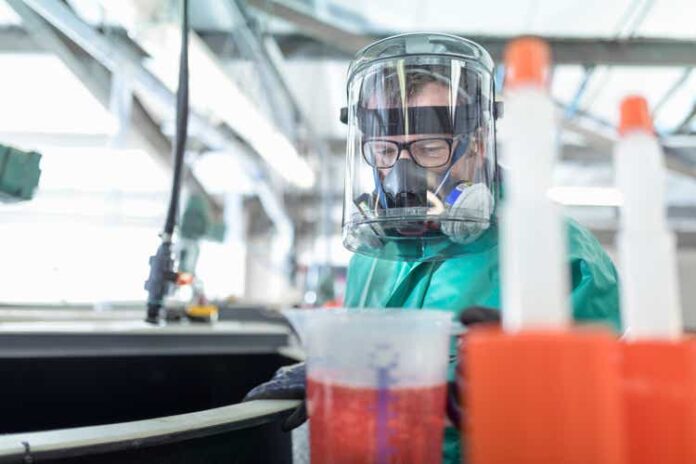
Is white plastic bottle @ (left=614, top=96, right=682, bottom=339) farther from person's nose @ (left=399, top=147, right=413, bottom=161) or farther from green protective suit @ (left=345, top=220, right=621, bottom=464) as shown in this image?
person's nose @ (left=399, top=147, right=413, bottom=161)

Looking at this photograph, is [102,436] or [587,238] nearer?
[102,436]

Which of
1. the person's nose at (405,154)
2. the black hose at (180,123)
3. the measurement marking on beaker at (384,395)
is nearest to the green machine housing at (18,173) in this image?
the black hose at (180,123)

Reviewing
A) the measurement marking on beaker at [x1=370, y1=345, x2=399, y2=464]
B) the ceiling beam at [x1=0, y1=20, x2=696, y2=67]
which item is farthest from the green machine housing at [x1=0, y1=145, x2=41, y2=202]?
the ceiling beam at [x1=0, y1=20, x2=696, y2=67]

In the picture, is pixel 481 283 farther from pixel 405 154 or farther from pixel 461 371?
pixel 461 371

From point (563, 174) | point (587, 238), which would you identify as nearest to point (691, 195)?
point (563, 174)

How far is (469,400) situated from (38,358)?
1310 mm

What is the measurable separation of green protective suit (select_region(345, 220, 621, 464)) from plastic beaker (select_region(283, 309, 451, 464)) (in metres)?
0.10

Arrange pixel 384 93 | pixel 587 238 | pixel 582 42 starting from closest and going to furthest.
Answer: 1. pixel 587 238
2. pixel 384 93
3. pixel 582 42

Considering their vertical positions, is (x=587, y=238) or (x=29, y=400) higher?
(x=587, y=238)

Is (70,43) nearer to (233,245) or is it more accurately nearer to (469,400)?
(469,400)

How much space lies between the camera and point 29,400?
1.30 metres

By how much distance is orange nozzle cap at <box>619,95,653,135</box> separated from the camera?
0.36m

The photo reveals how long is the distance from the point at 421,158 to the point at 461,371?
1.82ft

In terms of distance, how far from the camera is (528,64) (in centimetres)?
32
